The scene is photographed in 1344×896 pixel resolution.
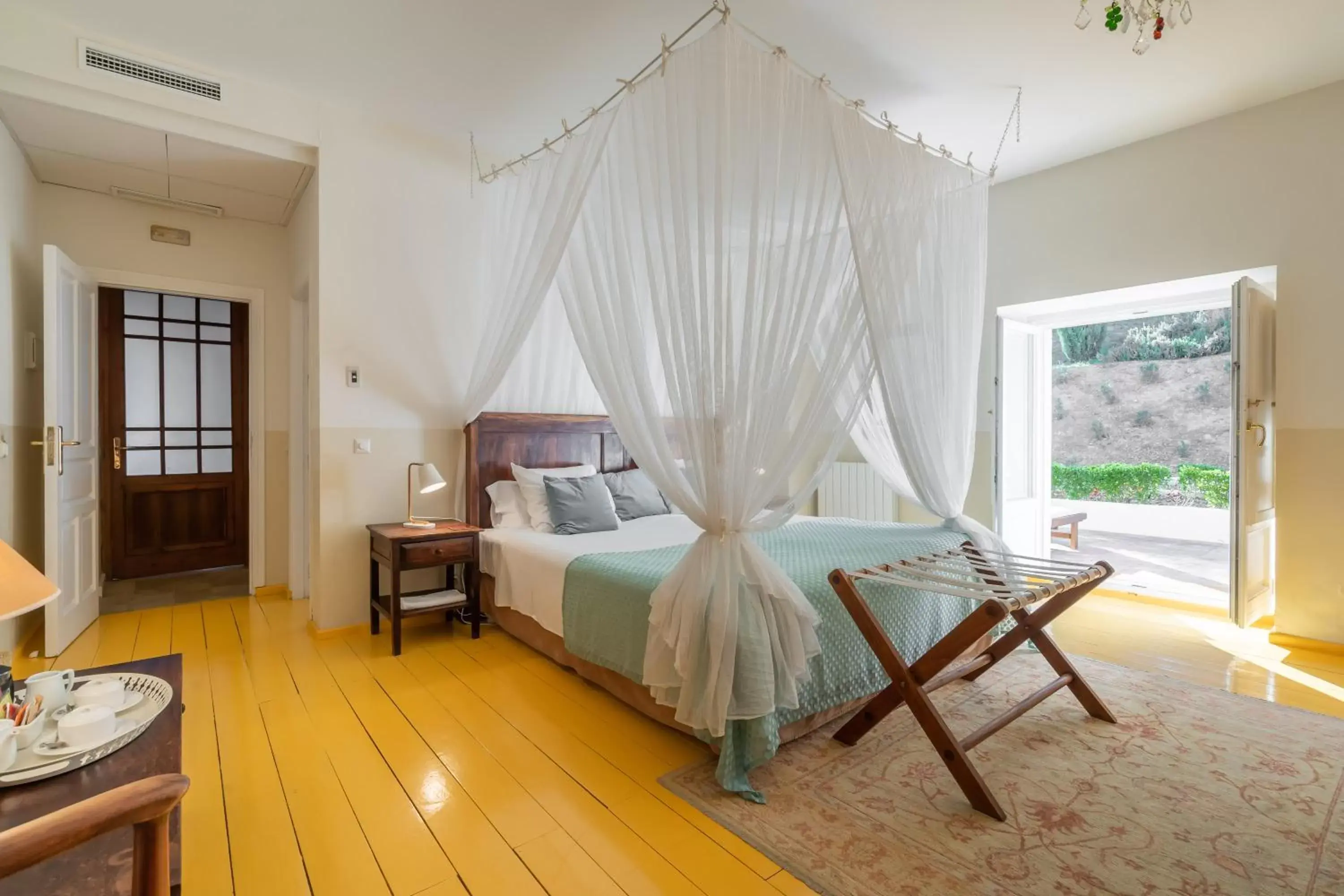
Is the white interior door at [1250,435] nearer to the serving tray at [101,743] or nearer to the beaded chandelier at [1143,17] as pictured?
the beaded chandelier at [1143,17]

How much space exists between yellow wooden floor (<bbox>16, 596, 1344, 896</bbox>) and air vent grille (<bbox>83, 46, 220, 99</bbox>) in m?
2.76

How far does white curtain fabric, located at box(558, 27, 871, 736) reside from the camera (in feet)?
6.65

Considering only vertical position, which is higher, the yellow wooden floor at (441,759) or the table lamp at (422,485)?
the table lamp at (422,485)

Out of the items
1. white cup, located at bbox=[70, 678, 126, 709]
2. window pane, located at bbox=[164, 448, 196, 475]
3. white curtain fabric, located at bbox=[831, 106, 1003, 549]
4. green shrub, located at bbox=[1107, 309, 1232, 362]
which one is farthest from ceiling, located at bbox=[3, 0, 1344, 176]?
green shrub, located at bbox=[1107, 309, 1232, 362]

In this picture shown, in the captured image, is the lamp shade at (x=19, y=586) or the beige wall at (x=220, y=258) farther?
the beige wall at (x=220, y=258)

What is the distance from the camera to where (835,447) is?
2.37 meters

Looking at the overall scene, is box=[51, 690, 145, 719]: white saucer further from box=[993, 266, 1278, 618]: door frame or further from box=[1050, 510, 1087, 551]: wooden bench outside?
box=[1050, 510, 1087, 551]: wooden bench outside

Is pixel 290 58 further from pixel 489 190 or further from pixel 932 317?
pixel 932 317

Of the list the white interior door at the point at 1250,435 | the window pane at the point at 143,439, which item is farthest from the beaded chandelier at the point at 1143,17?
the window pane at the point at 143,439

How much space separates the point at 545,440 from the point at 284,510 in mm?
2017

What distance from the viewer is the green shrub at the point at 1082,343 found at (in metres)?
7.99

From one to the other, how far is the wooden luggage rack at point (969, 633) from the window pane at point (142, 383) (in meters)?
5.37

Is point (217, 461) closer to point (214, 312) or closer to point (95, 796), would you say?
point (214, 312)

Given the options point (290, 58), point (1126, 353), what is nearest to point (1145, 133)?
point (290, 58)
